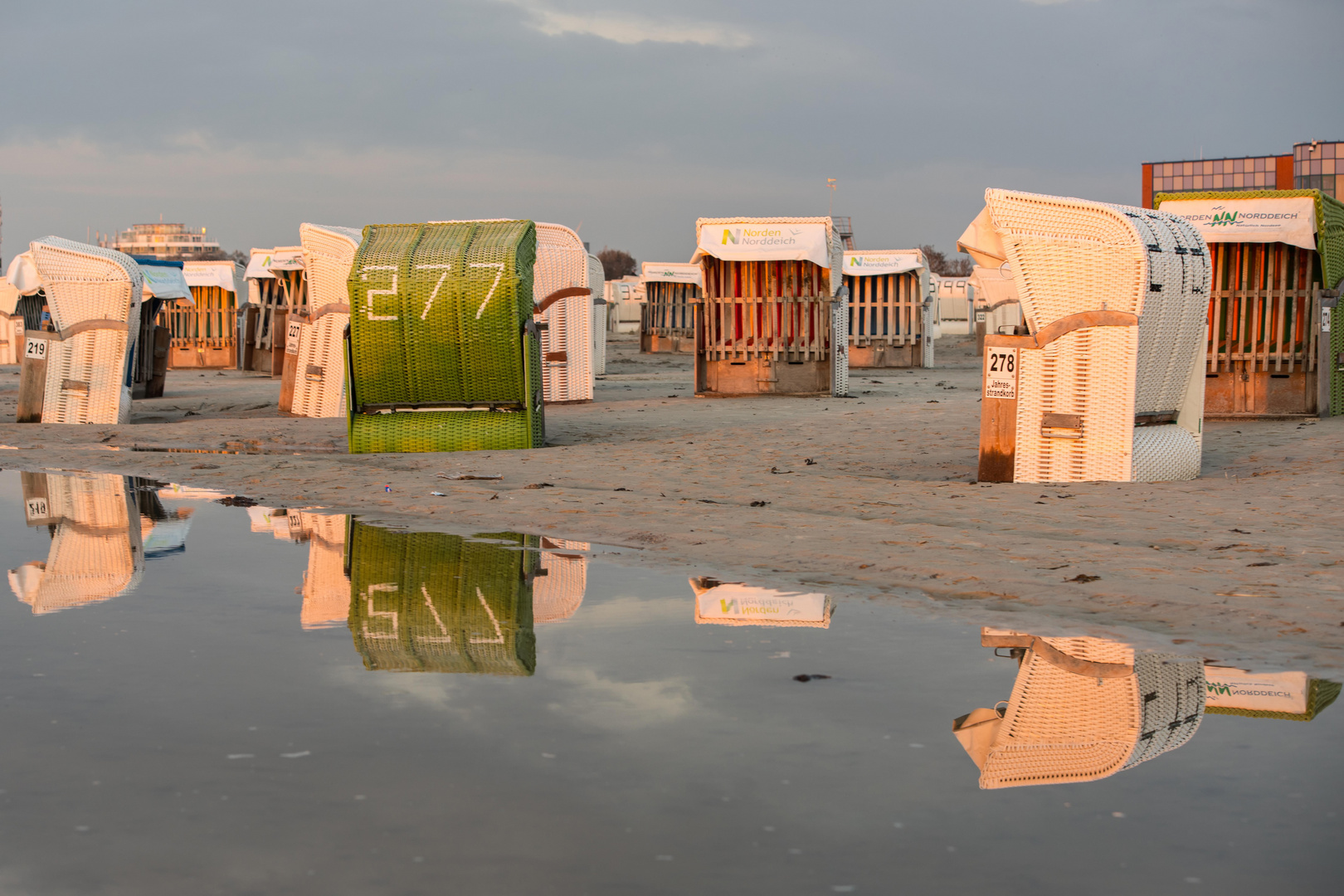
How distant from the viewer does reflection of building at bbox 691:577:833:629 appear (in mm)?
5656

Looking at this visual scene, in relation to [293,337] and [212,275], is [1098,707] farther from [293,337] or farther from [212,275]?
[212,275]

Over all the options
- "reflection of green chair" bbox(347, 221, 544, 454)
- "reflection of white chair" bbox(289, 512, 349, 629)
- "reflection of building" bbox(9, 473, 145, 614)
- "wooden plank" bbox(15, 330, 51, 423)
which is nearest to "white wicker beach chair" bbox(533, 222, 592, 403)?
"reflection of green chair" bbox(347, 221, 544, 454)

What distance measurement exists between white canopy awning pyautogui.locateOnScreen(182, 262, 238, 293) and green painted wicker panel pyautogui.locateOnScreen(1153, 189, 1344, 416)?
25565 millimetres

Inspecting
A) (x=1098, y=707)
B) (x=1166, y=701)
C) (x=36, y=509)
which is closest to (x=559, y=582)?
(x=1098, y=707)

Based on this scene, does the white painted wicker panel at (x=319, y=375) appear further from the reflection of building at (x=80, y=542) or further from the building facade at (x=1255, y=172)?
the building facade at (x=1255, y=172)

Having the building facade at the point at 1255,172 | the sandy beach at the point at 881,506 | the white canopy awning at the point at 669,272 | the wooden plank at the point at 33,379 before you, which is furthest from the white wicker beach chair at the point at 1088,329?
the building facade at the point at 1255,172

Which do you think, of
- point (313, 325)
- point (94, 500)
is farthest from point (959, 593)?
point (313, 325)

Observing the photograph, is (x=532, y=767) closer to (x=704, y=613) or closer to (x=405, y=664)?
(x=405, y=664)

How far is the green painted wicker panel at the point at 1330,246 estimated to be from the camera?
48.4 feet

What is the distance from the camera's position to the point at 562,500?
9539mm

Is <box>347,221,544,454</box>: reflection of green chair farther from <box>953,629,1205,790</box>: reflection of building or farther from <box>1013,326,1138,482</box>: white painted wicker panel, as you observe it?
<box>953,629,1205,790</box>: reflection of building

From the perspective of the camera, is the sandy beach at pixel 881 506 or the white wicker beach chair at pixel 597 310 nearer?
the sandy beach at pixel 881 506

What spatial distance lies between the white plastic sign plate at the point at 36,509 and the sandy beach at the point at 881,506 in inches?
55.1

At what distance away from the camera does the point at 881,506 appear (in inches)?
357
